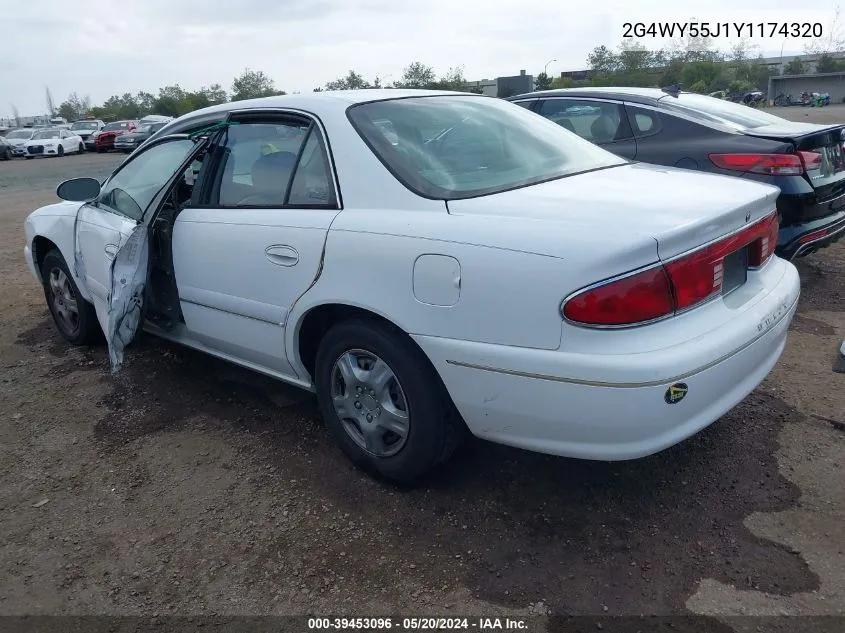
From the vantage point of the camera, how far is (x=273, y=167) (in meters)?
3.31

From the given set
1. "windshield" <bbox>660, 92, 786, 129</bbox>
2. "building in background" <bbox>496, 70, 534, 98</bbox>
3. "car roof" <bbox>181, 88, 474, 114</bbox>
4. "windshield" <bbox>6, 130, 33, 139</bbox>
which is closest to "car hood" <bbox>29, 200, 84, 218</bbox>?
"car roof" <bbox>181, 88, 474, 114</bbox>

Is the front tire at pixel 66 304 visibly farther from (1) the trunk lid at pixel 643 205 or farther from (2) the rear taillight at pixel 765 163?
(2) the rear taillight at pixel 765 163

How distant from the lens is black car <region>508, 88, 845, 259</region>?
485 centimetres

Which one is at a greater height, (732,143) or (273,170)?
(273,170)

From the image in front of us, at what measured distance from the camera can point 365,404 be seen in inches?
115

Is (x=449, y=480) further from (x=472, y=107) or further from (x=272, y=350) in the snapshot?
(x=472, y=107)

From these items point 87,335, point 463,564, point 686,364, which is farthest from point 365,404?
point 87,335

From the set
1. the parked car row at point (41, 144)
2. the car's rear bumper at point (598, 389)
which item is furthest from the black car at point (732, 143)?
the parked car row at point (41, 144)

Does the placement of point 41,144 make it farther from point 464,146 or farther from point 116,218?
point 464,146

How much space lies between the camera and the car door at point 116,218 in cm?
379

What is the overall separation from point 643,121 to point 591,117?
0.51 m

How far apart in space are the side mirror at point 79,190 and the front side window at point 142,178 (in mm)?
51

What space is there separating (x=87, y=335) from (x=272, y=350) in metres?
2.25

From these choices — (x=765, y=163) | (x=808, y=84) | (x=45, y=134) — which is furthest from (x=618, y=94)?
(x=808, y=84)
